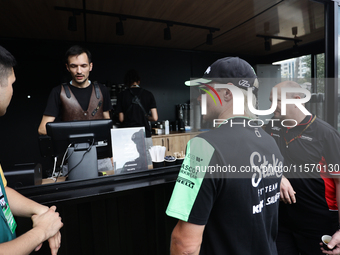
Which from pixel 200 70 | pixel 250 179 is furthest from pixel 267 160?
pixel 200 70

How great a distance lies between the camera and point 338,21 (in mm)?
1935

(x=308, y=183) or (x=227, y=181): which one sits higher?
(x=227, y=181)

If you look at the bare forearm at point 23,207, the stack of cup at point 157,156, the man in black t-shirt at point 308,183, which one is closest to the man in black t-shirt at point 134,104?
the stack of cup at point 157,156

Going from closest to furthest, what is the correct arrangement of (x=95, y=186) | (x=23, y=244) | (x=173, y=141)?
(x=23, y=244) < (x=95, y=186) < (x=173, y=141)

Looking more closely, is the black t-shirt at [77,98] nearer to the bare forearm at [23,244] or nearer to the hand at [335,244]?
the bare forearm at [23,244]

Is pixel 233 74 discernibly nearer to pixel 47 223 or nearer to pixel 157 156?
pixel 157 156

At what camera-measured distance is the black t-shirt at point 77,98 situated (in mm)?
2061

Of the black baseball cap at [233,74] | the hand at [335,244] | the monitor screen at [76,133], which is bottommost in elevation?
the hand at [335,244]

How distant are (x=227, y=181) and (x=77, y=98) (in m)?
1.92

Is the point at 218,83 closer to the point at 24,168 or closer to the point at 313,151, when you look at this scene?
the point at 313,151

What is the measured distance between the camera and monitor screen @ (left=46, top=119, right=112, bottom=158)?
54.9 inches

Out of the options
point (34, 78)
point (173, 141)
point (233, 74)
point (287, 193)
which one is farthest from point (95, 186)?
point (34, 78)

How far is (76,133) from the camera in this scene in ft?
4.68

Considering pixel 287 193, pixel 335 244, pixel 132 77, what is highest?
pixel 132 77
